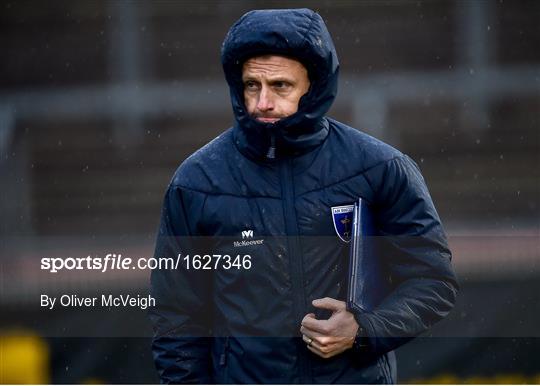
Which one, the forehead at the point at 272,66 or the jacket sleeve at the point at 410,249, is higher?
the forehead at the point at 272,66

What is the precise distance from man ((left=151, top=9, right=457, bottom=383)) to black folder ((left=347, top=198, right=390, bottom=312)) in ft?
0.05

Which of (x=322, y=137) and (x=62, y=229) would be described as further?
(x=62, y=229)

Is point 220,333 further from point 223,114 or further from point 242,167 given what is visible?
point 223,114

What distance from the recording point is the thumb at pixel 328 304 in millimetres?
1187

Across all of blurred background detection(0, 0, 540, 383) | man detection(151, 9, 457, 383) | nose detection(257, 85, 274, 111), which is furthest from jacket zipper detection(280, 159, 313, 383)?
blurred background detection(0, 0, 540, 383)

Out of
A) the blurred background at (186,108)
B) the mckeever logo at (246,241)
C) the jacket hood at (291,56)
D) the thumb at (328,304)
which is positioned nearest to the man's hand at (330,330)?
the thumb at (328,304)

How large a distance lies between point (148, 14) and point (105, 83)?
363 mm

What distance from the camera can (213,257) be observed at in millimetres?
1213

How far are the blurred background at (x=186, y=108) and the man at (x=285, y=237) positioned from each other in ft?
2.96

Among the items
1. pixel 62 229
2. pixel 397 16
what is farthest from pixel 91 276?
pixel 397 16

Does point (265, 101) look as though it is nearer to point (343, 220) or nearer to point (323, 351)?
point (343, 220)

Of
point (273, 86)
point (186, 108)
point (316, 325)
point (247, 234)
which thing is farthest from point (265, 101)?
point (186, 108)

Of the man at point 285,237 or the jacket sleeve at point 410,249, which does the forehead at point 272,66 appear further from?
the jacket sleeve at point 410,249

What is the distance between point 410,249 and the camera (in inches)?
49.1
